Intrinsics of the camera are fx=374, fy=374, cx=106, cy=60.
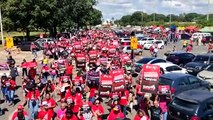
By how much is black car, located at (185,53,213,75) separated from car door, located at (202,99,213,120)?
12.6 meters

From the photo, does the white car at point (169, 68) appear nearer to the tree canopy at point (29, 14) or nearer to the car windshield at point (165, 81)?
the car windshield at point (165, 81)

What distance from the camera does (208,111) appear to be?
44.7 feet

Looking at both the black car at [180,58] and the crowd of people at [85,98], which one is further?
the black car at [180,58]

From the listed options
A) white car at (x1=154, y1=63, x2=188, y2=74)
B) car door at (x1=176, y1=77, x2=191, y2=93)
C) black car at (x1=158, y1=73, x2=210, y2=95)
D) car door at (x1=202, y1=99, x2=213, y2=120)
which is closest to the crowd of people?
black car at (x1=158, y1=73, x2=210, y2=95)

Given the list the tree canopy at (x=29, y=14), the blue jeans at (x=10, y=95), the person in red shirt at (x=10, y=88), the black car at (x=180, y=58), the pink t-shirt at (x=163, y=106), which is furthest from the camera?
the tree canopy at (x=29, y=14)

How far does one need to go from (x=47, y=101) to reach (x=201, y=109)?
18.1 feet

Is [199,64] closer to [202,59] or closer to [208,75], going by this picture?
[202,59]

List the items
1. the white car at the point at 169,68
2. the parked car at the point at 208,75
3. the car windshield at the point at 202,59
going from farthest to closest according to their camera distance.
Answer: the car windshield at the point at 202,59
the white car at the point at 169,68
the parked car at the point at 208,75

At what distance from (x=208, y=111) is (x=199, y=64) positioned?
14.2m

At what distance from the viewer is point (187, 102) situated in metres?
14.0

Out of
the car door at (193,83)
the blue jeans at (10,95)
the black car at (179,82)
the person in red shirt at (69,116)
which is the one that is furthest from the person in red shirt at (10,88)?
the car door at (193,83)

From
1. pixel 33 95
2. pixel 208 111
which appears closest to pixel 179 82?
pixel 208 111

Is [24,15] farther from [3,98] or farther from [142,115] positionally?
[142,115]

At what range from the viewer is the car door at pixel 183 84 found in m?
17.6
